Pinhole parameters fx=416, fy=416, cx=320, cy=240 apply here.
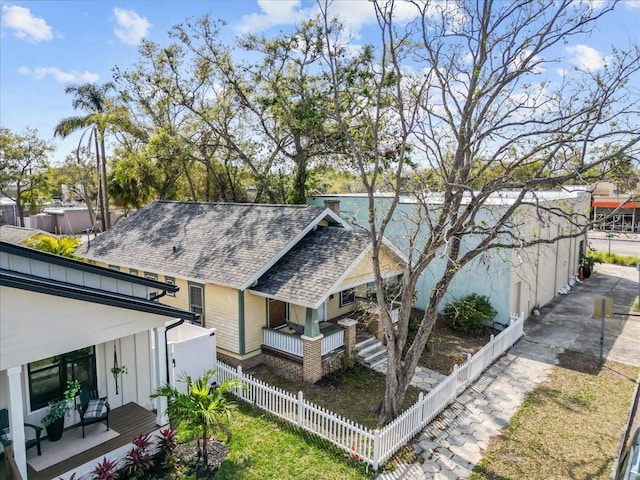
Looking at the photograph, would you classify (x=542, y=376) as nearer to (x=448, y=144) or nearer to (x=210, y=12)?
(x=448, y=144)

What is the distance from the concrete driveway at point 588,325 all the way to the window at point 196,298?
13932 millimetres

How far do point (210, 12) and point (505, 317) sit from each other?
23.3 metres

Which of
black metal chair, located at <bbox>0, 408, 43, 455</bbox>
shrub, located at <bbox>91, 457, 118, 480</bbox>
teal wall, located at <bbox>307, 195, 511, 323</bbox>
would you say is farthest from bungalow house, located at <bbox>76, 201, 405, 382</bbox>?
black metal chair, located at <bbox>0, 408, 43, 455</bbox>

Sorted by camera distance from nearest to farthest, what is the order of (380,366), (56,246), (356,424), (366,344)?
(356,424) < (380,366) < (366,344) < (56,246)

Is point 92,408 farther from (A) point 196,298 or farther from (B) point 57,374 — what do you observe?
(A) point 196,298

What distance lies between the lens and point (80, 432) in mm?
9133

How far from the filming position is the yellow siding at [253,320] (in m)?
14.3

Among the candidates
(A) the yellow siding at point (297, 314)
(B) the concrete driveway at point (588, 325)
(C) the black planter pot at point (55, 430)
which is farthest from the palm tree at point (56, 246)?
(B) the concrete driveway at point (588, 325)

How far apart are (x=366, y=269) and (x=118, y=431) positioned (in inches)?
372

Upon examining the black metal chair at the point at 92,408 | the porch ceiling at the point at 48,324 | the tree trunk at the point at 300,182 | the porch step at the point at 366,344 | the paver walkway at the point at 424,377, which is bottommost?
the paver walkway at the point at 424,377

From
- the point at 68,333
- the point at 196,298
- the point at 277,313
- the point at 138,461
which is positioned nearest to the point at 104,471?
the point at 138,461

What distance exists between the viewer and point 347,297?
60.2ft

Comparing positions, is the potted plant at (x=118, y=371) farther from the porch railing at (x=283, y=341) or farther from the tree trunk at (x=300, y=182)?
the tree trunk at (x=300, y=182)

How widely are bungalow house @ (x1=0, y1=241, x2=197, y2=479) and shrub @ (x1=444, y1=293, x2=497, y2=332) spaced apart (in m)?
13.2
